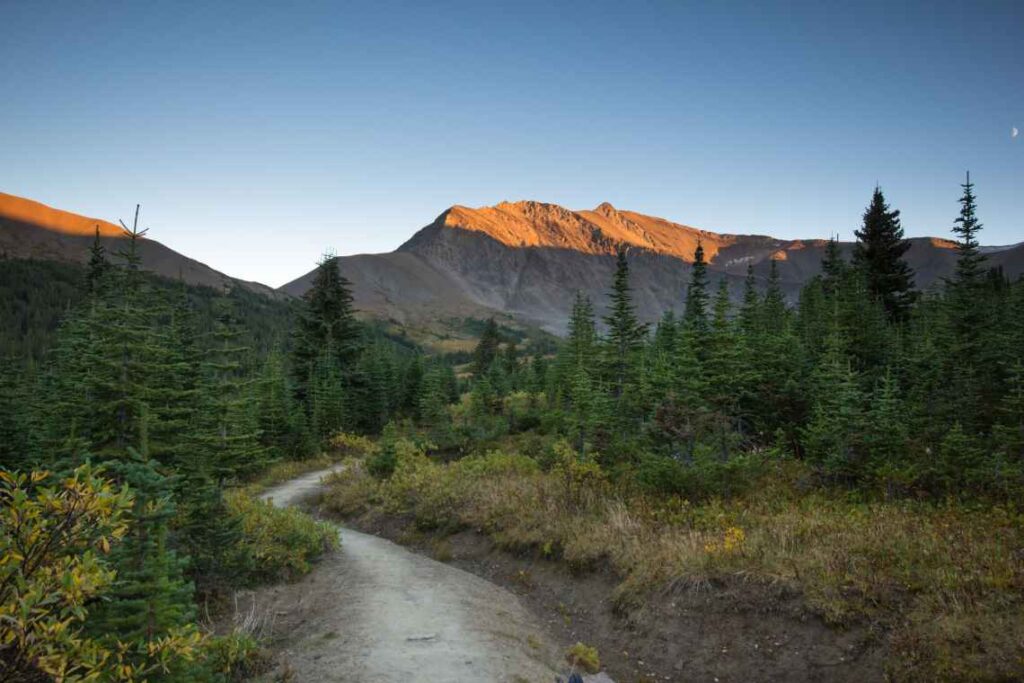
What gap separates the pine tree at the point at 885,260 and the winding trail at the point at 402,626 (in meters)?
36.2

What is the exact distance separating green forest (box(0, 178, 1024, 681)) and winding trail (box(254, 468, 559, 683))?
1.10 meters

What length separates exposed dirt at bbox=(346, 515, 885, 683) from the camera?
824 centimetres

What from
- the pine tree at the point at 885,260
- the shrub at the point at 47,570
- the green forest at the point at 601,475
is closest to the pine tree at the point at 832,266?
the pine tree at the point at 885,260

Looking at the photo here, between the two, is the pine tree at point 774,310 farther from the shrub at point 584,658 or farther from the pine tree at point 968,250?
the shrub at point 584,658

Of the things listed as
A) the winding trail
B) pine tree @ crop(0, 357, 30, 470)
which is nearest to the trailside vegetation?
the winding trail

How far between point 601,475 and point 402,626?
8.06 m

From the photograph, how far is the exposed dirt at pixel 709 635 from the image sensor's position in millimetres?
8242

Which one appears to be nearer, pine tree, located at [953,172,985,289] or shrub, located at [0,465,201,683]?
shrub, located at [0,465,201,683]

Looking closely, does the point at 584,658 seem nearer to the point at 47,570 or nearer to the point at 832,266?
the point at 47,570

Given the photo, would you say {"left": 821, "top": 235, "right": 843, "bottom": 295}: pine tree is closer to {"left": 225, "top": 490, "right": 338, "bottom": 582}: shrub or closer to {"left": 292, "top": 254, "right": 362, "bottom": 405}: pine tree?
{"left": 292, "top": 254, "right": 362, "bottom": 405}: pine tree

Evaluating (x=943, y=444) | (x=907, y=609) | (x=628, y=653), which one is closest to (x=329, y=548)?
(x=628, y=653)

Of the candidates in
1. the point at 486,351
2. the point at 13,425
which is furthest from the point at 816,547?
the point at 486,351

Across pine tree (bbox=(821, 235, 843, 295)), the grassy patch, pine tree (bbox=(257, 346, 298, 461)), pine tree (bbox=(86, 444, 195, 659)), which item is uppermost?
pine tree (bbox=(821, 235, 843, 295))

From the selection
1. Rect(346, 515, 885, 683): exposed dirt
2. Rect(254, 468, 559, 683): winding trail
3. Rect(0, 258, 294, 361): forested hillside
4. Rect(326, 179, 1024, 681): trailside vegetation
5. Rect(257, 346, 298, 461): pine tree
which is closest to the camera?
Rect(346, 515, 885, 683): exposed dirt
